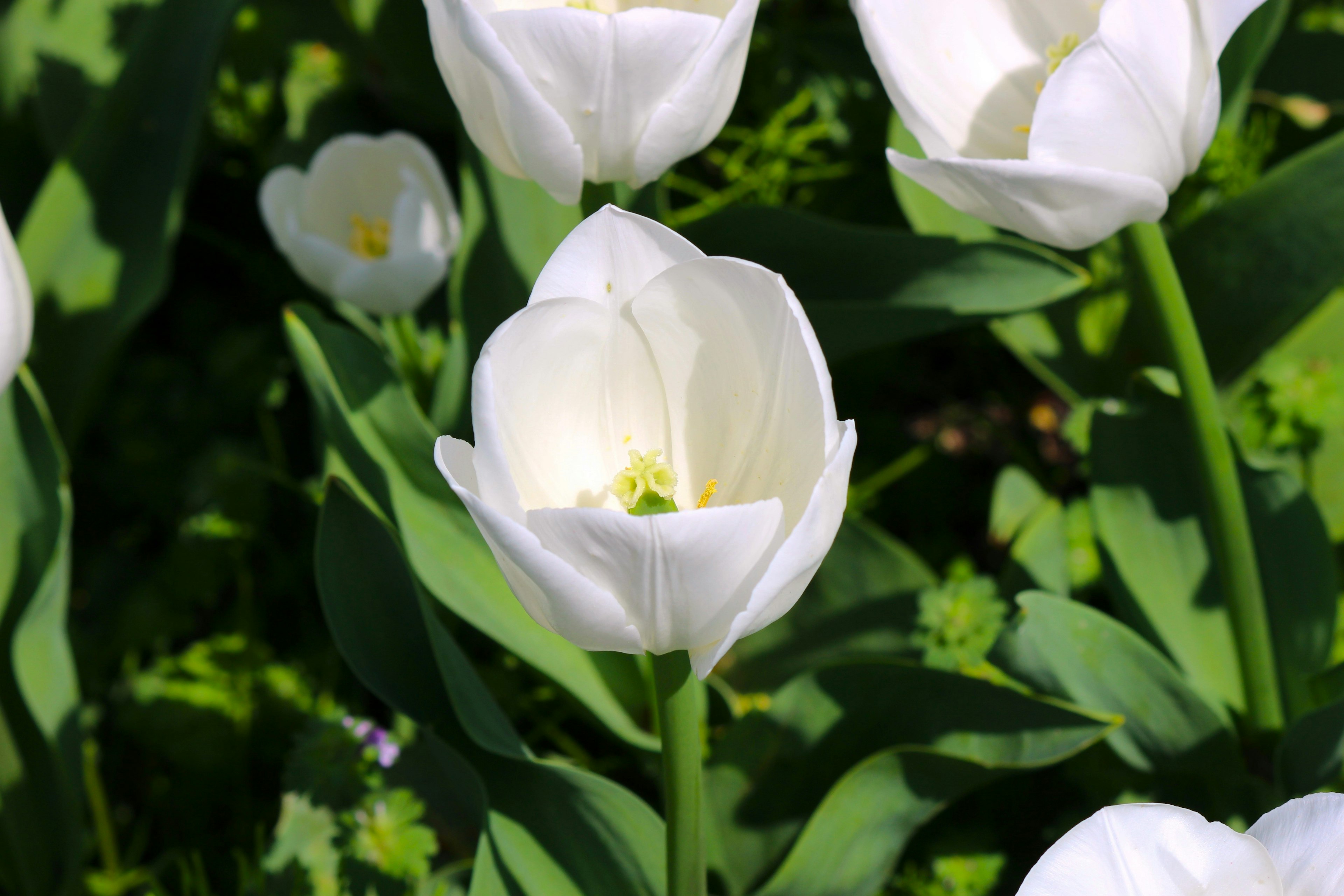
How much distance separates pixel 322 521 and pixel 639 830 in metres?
0.37

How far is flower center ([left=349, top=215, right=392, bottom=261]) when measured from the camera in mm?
1361

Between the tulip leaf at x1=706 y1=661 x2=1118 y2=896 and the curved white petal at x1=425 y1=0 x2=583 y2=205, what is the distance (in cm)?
48

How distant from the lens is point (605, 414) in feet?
2.68

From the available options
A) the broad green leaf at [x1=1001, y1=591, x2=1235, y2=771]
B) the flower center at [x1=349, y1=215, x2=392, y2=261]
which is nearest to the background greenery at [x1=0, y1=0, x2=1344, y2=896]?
the broad green leaf at [x1=1001, y1=591, x2=1235, y2=771]

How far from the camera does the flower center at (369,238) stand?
1.36 m

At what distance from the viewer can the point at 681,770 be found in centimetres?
79

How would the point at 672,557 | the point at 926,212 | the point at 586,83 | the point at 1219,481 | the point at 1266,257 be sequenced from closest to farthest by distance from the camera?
the point at 672,557, the point at 586,83, the point at 1219,481, the point at 1266,257, the point at 926,212

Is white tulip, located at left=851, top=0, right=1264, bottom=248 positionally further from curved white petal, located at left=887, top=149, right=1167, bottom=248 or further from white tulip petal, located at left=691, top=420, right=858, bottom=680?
white tulip petal, located at left=691, top=420, right=858, bottom=680

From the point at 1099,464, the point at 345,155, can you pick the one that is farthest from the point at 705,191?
the point at 1099,464

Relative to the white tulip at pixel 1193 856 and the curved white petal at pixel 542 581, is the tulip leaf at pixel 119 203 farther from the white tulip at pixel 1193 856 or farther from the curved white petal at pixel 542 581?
the white tulip at pixel 1193 856

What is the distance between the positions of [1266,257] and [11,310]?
1.19m

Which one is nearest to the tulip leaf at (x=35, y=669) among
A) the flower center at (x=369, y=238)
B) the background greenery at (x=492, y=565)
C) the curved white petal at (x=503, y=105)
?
the background greenery at (x=492, y=565)

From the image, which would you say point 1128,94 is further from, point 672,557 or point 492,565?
point 492,565

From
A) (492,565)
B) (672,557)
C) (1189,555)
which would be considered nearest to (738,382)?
(672,557)
